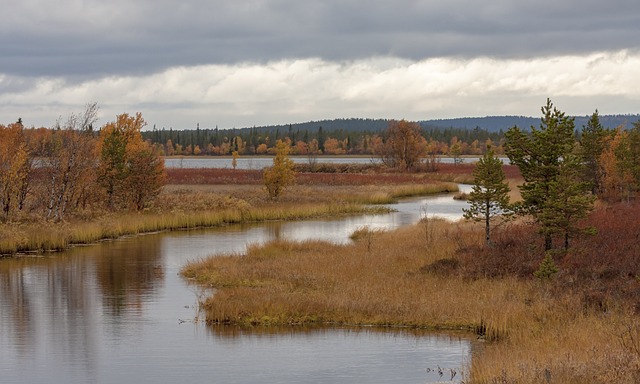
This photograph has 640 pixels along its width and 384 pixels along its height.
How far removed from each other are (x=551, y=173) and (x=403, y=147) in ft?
341

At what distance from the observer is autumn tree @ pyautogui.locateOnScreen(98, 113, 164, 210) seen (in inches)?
2189

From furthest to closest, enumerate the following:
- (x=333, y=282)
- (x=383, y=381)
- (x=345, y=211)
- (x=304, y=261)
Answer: (x=345, y=211) < (x=304, y=261) < (x=333, y=282) < (x=383, y=381)

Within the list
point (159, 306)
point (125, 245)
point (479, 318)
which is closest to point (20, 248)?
point (125, 245)

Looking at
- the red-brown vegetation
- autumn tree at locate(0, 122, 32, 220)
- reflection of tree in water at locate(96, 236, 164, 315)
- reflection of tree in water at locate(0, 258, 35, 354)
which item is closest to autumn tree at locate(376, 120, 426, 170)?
reflection of tree in water at locate(96, 236, 164, 315)

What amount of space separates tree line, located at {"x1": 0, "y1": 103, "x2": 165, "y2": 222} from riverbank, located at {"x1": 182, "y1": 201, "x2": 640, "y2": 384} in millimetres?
15666

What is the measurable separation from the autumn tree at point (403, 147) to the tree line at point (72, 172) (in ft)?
236

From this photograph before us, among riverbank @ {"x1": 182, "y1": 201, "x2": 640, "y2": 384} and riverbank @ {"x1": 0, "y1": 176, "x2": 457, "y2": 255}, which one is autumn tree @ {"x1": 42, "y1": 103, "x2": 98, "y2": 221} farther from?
riverbank @ {"x1": 182, "y1": 201, "x2": 640, "y2": 384}

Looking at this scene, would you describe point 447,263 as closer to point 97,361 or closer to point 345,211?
point 97,361

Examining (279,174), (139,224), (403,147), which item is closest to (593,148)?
(279,174)

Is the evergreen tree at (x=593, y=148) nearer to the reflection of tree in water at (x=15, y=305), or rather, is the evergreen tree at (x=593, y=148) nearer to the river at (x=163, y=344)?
the river at (x=163, y=344)

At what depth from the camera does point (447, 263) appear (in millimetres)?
29000

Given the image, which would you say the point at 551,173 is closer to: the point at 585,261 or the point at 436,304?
the point at 585,261

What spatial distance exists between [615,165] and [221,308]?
44.4 m

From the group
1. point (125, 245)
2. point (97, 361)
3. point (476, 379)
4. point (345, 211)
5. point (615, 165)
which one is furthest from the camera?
point (345, 211)
